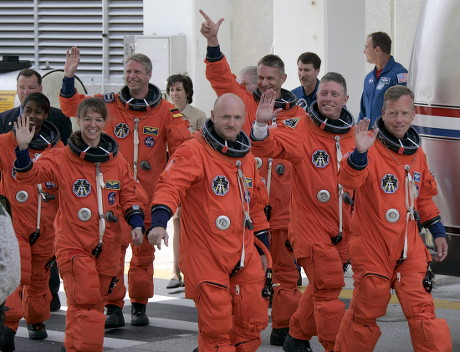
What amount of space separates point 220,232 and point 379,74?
4439mm

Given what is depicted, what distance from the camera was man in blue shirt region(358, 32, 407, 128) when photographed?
35.4 feet

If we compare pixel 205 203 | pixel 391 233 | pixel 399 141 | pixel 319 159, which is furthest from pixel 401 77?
pixel 205 203

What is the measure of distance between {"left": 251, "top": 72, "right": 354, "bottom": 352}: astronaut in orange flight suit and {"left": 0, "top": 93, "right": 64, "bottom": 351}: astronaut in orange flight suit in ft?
6.12

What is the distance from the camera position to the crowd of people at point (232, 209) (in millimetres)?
6988

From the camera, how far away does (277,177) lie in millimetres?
8969

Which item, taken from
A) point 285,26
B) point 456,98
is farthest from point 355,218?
point 285,26

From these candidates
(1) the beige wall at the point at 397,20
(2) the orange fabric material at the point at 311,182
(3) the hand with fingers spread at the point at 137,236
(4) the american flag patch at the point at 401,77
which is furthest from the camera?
(1) the beige wall at the point at 397,20

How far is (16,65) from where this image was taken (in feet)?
46.5

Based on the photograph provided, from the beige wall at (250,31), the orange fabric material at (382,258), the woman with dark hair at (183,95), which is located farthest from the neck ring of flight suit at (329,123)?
the beige wall at (250,31)

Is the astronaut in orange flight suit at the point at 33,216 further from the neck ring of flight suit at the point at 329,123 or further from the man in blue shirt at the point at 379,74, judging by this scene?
the man in blue shirt at the point at 379,74

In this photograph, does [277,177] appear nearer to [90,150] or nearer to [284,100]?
[284,100]

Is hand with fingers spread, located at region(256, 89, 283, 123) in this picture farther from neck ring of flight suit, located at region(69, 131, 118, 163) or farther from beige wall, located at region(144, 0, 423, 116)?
beige wall, located at region(144, 0, 423, 116)

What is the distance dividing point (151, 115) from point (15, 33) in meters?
10.2

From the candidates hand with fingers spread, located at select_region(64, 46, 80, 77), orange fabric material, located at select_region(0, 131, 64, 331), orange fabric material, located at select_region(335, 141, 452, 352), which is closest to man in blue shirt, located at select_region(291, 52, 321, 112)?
hand with fingers spread, located at select_region(64, 46, 80, 77)
